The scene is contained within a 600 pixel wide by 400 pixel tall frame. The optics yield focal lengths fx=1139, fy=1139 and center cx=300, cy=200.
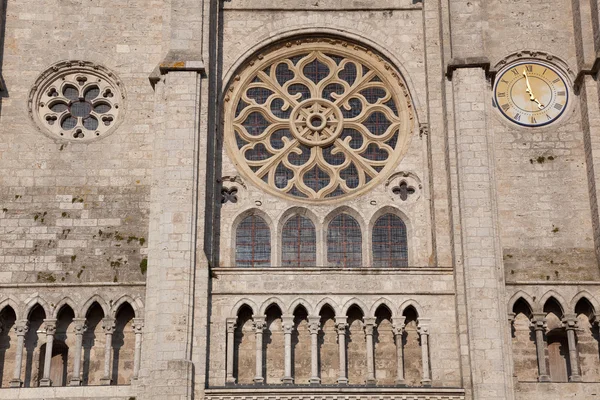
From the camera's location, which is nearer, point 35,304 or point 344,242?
point 35,304

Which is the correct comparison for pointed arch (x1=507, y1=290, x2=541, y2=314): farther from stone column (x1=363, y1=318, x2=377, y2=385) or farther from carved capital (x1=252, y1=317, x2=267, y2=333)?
carved capital (x1=252, y1=317, x2=267, y2=333)

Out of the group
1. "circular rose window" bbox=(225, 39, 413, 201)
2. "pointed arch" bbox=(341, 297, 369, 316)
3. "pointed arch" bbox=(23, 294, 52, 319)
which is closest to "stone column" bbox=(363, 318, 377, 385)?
"pointed arch" bbox=(341, 297, 369, 316)

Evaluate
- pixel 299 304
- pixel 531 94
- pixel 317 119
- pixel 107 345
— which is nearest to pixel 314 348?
pixel 299 304

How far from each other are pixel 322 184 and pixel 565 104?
5741 mm

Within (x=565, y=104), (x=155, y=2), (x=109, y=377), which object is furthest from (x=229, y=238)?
(x=565, y=104)

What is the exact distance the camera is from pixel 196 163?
23562 mm

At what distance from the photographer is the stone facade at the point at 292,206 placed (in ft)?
74.2

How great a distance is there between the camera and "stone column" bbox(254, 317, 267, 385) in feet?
73.3

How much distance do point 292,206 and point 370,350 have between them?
383cm

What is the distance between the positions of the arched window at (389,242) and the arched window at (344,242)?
15.2 inches

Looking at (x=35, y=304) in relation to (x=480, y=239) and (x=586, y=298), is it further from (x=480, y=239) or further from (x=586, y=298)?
(x=586, y=298)

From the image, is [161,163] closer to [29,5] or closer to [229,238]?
[229,238]

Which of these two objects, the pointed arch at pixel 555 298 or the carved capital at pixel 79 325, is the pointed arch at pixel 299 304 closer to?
the carved capital at pixel 79 325

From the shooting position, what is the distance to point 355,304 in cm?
2298
